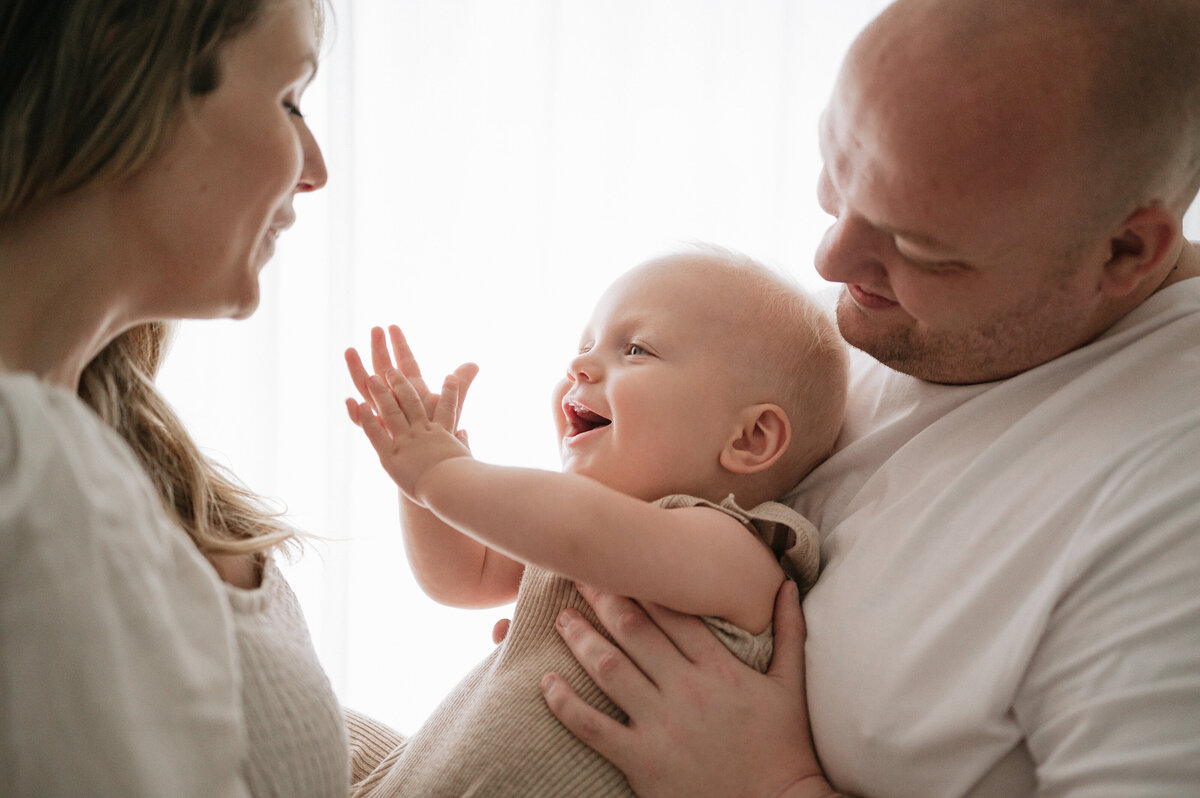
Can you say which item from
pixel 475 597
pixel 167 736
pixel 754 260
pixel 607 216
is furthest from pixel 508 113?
pixel 167 736

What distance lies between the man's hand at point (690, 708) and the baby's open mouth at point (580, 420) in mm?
294

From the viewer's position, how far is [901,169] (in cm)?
104

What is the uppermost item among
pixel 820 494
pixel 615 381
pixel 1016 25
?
pixel 1016 25

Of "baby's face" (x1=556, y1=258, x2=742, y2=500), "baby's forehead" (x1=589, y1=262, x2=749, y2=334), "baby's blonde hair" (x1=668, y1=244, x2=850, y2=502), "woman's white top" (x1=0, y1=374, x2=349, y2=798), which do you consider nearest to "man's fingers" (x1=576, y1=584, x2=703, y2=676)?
"baby's face" (x1=556, y1=258, x2=742, y2=500)

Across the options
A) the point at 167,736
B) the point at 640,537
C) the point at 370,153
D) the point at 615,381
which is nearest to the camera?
the point at 167,736

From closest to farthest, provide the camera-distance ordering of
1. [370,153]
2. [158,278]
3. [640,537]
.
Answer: [158,278], [640,537], [370,153]

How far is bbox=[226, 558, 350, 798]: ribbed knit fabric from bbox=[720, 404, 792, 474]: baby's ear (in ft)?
Result: 2.05

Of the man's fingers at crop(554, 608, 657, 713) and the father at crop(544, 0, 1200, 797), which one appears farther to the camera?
the man's fingers at crop(554, 608, 657, 713)

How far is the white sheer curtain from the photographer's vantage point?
2.43 metres

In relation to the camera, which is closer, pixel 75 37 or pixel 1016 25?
pixel 75 37

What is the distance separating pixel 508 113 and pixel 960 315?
5.58 feet

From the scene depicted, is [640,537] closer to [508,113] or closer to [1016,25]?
[1016,25]

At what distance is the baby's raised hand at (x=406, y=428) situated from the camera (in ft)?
3.66

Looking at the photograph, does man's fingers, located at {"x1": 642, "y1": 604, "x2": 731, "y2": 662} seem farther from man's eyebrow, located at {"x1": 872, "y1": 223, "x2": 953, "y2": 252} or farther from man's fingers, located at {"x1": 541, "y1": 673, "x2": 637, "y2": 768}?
man's eyebrow, located at {"x1": 872, "y1": 223, "x2": 953, "y2": 252}
